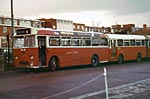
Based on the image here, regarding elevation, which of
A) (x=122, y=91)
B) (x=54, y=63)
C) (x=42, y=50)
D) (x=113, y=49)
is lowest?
(x=122, y=91)

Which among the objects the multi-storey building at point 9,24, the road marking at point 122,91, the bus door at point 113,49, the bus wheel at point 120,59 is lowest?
the road marking at point 122,91

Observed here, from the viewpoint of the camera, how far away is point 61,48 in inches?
1049

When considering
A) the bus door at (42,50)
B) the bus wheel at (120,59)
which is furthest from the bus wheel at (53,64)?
the bus wheel at (120,59)

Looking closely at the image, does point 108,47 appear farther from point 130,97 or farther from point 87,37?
point 130,97

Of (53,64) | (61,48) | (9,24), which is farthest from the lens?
(9,24)

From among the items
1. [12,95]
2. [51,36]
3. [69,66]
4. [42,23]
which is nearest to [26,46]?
[51,36]

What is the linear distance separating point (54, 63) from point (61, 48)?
1.31m

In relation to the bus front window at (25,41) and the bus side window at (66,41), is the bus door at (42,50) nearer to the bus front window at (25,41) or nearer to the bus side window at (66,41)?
the bus front window at (25,41)

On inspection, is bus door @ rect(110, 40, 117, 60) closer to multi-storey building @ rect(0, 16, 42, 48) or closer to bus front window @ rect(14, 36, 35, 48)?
bus front window @ rect(14, 36, 35, 48)

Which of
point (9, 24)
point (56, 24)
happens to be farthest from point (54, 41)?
point (56, 24)

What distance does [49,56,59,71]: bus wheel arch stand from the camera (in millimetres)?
25719

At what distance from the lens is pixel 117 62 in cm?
3522

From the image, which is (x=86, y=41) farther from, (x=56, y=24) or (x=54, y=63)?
(x=56, y=24)

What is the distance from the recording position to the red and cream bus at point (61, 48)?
24859 millimetres
